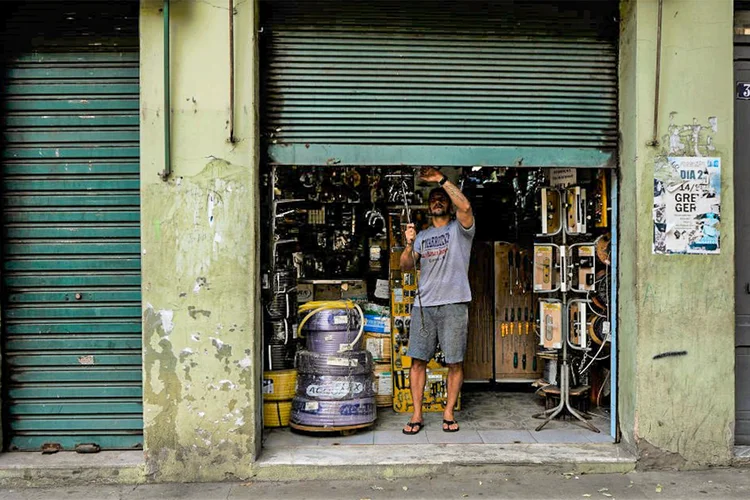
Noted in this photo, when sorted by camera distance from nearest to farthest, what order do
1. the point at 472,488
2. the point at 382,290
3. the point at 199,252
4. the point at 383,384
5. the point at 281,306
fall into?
the point at 472,488 → the point at 199,252 → the point at 281,306 → the point at 383,384 → the point at 382,290

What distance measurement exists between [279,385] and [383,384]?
3.69 feet

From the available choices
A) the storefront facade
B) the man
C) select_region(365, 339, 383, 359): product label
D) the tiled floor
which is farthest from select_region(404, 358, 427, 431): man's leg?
the storefront facade

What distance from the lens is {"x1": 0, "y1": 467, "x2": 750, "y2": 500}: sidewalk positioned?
13.9 feet

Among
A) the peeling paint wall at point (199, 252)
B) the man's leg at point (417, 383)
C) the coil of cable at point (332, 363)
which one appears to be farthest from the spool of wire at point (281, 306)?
the man's leg at point (417, 383)

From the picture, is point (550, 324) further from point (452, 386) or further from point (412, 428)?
point (412, 428)

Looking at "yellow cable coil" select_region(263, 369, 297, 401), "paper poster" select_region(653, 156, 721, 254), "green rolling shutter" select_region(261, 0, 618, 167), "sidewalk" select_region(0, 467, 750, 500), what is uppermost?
"green rolling shutter" select_region(261, 0, 618, 167)

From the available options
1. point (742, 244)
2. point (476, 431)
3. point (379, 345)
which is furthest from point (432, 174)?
point (742, 244)

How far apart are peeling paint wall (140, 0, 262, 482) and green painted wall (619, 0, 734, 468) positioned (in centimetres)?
296

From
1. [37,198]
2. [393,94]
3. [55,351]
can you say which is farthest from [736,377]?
[37,198]

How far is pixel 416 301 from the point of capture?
5496mm

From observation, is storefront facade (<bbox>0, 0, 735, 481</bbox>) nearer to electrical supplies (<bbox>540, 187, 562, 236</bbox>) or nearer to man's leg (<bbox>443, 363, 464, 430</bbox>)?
electrical supplies (<bbox>540, 187, 562, 236</bbox>)

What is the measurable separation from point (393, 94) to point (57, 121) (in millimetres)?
2696

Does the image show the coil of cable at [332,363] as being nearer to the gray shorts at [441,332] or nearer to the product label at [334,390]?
the product label at [334,390]

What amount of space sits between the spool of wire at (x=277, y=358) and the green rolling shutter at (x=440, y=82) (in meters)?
1.84
